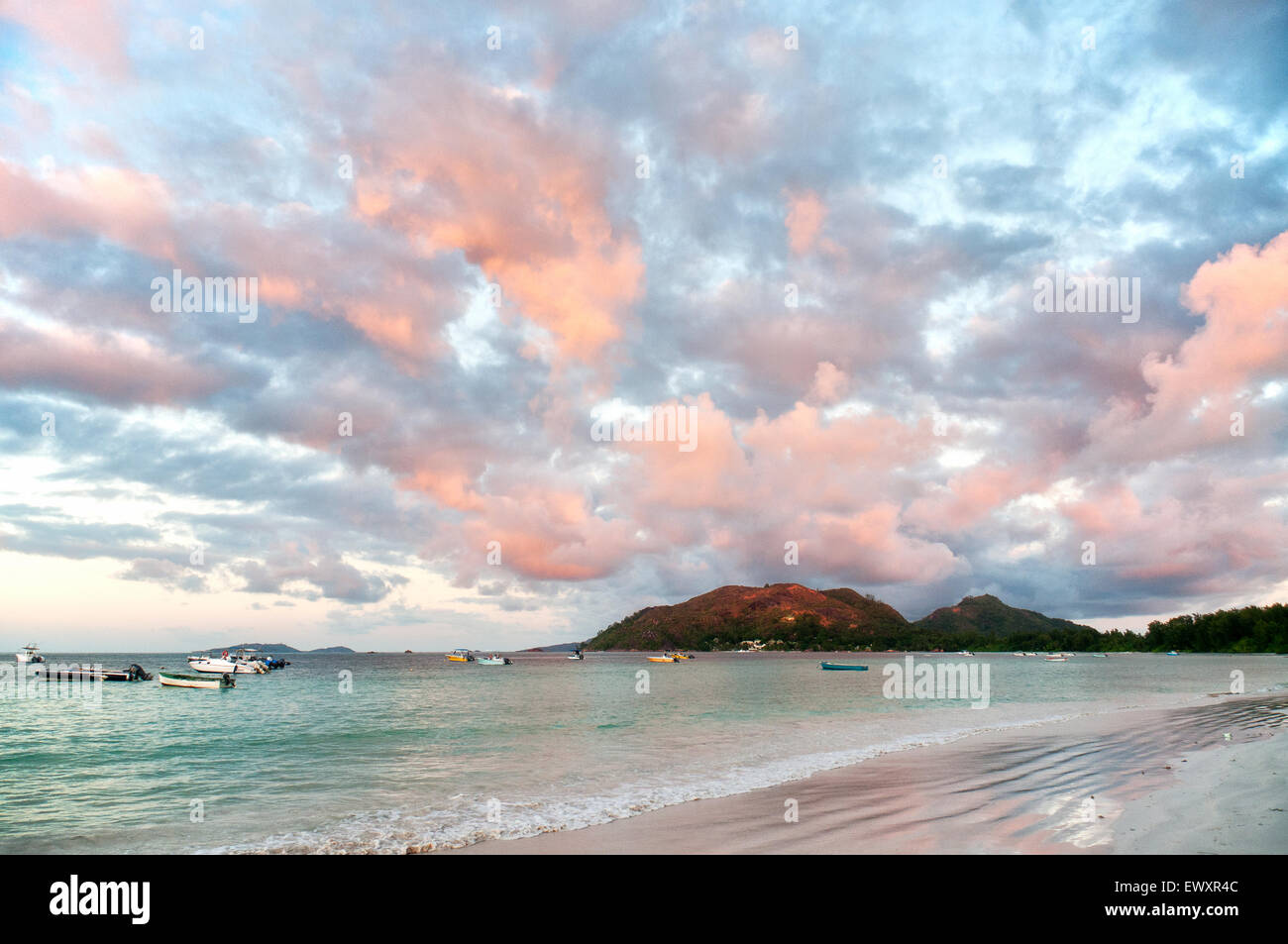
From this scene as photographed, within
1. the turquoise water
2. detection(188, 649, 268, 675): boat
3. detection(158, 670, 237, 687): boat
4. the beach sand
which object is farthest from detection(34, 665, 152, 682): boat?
the beach sand

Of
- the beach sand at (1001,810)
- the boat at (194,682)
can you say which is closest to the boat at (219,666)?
the boat at (194,682)

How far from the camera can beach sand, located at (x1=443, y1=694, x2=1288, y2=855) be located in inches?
469

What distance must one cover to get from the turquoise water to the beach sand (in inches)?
83.9

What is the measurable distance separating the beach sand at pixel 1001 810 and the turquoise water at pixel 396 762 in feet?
7.00

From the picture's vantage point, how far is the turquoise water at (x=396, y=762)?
16.7 meters

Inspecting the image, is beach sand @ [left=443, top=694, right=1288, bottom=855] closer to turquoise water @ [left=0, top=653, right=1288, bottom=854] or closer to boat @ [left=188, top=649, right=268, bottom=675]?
turquoise water @ [left=0, top=653, right=1288, bottom=854]

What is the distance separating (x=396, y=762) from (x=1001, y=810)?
73.1 ft

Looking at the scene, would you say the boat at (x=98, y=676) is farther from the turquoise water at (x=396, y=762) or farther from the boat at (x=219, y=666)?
the turquoise water at (x=396, y=762)

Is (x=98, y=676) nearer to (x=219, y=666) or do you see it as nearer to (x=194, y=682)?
(x=219, y=666)

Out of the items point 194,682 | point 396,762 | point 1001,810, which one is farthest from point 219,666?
point 1001,810
